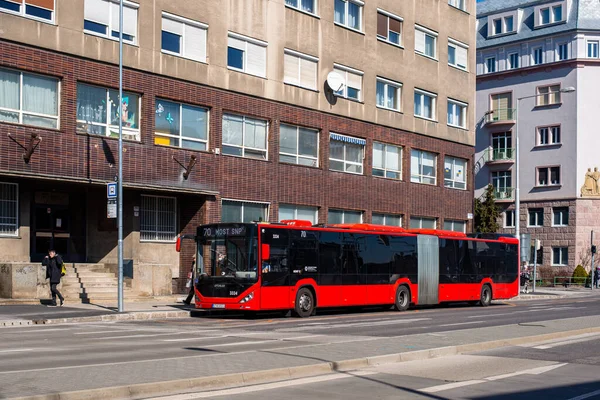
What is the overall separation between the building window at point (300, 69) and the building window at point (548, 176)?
109 ft

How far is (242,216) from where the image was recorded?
35.4 metres

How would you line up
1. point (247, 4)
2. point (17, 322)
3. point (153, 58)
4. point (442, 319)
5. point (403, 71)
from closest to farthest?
point (17, 322) → point (442, 319) → point (153, 58) → point (247, 4) → point (403, 71)

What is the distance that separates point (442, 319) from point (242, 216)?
1278 cm

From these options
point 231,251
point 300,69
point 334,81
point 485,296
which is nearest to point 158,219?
point 231,251

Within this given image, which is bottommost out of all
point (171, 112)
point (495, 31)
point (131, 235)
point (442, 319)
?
point (442, 319)

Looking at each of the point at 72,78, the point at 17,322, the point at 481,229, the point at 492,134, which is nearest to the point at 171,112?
the point at 72,78

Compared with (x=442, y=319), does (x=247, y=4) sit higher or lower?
higher

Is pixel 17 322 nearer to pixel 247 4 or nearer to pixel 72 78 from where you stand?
pixel 72 78

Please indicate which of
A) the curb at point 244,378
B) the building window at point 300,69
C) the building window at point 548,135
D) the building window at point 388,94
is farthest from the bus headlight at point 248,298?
the building window at point 548,135

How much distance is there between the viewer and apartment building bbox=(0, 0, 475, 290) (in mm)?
28438

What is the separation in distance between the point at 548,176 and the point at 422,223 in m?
23.8

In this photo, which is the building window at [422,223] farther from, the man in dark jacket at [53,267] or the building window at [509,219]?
the building window at [509,219]

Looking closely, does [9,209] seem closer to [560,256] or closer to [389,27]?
[389,27]

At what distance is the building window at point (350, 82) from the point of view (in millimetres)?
Answer: 40094
